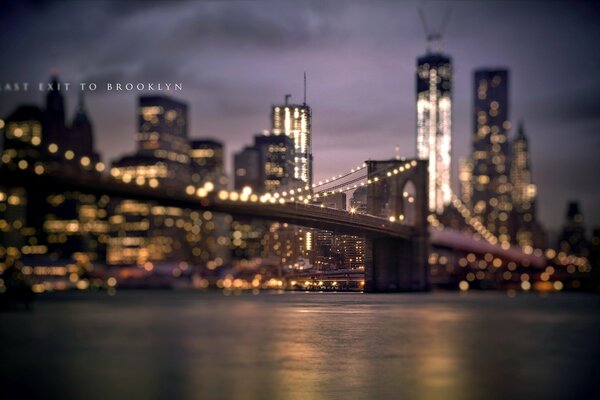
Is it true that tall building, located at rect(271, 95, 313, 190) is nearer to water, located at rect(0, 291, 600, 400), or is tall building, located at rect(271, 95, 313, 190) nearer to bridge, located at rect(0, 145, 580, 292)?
bridge, located at rect(0, 145, 580, 292)

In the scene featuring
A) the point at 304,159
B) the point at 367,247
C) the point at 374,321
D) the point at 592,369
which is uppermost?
the point at 304,159

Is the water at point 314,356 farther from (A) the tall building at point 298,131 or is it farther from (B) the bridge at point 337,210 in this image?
(A) the tall building at point 298,131

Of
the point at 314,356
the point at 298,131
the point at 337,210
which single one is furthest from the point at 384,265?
the point at 298,131

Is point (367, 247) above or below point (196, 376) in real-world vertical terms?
above

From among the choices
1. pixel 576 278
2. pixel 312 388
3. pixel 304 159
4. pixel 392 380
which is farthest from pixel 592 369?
pixel 576 278

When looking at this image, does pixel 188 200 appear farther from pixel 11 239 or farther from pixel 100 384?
pixel 11 239

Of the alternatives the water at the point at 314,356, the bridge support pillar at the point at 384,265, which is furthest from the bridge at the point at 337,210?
the water at the point at 314,356

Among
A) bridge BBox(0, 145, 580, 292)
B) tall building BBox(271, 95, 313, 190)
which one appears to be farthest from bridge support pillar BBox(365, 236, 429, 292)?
tall building BBox(271, 95, 313, 190)
